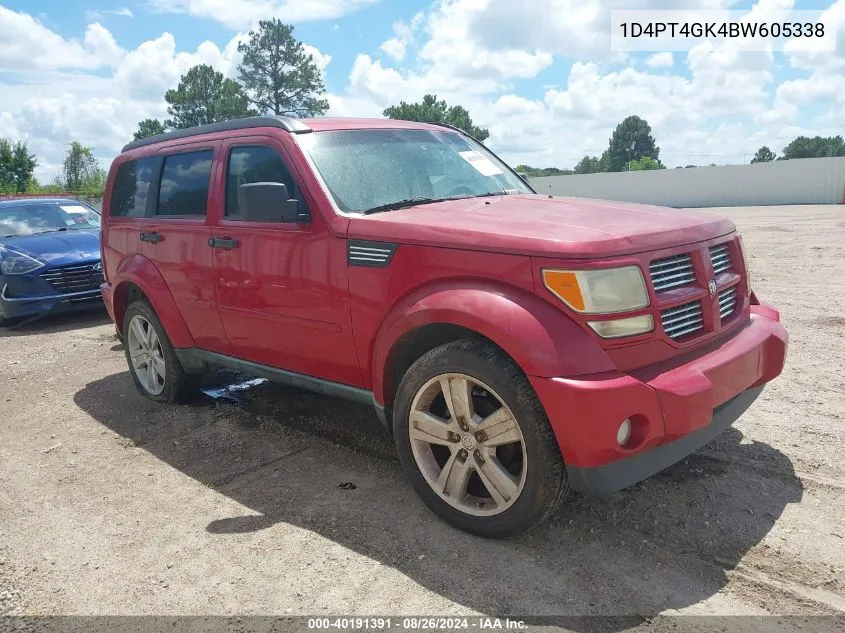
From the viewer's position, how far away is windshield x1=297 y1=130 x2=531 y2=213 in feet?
12.7

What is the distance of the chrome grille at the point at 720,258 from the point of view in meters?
3.42

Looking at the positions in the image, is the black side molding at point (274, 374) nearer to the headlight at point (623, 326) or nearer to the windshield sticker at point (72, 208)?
the headlight at point (623, 326)

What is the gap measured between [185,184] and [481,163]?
79.0 inches

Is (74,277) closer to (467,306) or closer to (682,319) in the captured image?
(467,306)

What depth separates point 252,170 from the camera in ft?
14.0

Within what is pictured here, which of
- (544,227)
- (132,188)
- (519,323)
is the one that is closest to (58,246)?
(132,188)

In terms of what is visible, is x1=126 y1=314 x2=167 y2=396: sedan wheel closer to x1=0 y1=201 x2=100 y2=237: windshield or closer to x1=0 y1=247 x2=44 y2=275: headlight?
x1=0 y1=247 x2=44 y2=275: headlight

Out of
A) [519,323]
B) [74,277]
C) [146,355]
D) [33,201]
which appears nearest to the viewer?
[519,323]

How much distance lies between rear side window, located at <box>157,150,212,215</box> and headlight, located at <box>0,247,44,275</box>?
15.7 feet

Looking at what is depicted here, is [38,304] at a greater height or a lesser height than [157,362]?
greater

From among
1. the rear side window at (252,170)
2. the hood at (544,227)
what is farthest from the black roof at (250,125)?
the hood at (544,227)

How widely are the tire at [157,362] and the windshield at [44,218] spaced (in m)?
5.31

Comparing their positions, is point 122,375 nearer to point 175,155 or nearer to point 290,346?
point 175,155

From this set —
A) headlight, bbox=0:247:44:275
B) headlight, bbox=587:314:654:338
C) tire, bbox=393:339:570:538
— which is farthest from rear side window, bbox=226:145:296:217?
headlight, bbox=0:247:44:275
